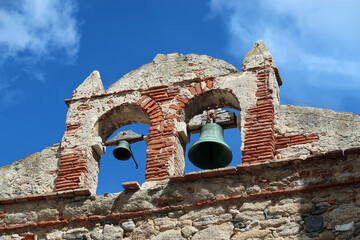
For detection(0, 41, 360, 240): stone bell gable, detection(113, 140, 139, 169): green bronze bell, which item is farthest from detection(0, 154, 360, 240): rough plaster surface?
detection(113, 140, 139, 169): green bronze bell

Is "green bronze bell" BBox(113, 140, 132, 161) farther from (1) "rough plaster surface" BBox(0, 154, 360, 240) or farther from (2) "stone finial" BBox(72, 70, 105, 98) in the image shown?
(1) "rough plaster surface" BBox(0, 154, 360, 240)

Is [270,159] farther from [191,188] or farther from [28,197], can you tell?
[28,197]

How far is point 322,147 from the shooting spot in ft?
31.7

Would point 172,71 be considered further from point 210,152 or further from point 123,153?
point 210,152

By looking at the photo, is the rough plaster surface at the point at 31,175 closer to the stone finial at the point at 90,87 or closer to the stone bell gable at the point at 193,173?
the stone bell gable at the point at 193,173

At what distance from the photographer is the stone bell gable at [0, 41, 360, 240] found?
8.88m

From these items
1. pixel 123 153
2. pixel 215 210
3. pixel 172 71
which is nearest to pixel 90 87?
pixel 123 153

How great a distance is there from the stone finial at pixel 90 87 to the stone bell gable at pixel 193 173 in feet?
0.07

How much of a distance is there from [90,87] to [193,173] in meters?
2.93

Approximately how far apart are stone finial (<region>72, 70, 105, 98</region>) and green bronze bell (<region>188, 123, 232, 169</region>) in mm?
1991

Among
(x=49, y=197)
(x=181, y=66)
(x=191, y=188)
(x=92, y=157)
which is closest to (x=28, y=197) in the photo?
(x=49, y=197)

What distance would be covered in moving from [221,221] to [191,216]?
0.40 metres

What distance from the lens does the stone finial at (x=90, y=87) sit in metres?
11.5

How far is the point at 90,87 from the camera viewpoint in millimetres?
11609
